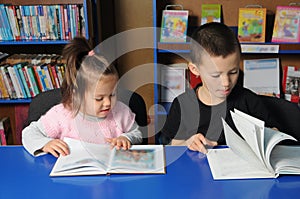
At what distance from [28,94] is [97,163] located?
5.23 ft

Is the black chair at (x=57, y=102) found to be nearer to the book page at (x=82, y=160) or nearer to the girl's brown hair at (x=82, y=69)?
the girl's brown hair at (x=82, y=69)

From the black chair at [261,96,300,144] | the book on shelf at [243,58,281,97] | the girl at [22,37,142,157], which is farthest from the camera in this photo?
the book on shelf at [243,58,281,97]

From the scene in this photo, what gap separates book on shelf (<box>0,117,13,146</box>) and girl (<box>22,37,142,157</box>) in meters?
1.39

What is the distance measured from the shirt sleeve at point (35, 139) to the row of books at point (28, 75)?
114 centimetres

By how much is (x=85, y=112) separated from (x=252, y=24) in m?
1.46

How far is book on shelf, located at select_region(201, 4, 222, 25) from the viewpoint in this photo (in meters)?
2.40

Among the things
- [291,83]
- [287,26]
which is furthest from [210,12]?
[291,83]

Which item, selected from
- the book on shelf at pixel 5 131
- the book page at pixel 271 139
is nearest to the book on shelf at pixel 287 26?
the book page at pixel 271 139

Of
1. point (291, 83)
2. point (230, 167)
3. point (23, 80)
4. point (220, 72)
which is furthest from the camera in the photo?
point (291, 83)

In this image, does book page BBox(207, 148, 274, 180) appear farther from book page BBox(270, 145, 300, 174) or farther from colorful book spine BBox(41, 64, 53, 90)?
colorful book spine BBox(41, 64, 53, 90)

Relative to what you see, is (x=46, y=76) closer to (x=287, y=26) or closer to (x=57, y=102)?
(x=57, y=102)

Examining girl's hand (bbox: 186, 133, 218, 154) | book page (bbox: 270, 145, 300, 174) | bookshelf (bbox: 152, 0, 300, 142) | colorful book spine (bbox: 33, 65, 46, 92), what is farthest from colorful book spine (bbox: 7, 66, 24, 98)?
book page (bbox: 270, 145, 300, 174)

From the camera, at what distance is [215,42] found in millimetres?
1300

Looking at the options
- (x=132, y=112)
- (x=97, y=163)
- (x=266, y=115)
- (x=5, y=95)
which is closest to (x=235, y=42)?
(x=266, y=115)
